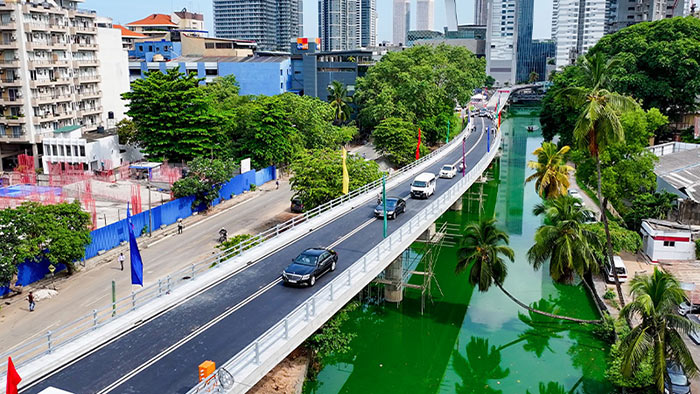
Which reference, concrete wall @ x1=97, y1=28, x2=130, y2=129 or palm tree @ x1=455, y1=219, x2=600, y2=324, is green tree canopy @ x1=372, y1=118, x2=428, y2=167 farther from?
palm tree @ x1=455, y1=219, x2=600, y2=324

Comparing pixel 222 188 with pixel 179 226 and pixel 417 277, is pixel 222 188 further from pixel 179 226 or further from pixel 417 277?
pixel 417 277

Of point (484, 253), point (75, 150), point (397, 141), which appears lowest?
point (484, 253)

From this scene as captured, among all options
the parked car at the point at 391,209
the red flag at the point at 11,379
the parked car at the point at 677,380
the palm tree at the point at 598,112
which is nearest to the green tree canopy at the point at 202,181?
the parked car at the point at 391,209

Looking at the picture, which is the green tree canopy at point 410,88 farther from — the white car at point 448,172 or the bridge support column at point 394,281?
the bridge support column at point 394,281

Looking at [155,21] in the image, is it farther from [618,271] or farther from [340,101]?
[618,271]

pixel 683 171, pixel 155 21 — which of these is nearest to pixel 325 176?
pixel 683 171

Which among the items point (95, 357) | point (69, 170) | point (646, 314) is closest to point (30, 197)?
point (69, 170)
